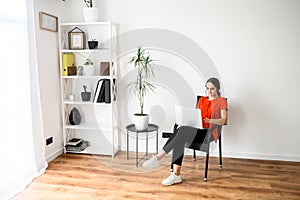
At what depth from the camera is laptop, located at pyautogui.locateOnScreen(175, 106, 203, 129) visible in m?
2.80

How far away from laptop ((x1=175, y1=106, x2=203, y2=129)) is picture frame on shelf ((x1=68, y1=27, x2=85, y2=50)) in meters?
1.60

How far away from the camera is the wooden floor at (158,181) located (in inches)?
98.1

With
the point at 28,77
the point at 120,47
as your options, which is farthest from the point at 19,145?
the point at 120,47

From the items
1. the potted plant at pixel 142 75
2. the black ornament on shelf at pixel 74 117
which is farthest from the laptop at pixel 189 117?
the black ornament on shelf at pixel 74 117

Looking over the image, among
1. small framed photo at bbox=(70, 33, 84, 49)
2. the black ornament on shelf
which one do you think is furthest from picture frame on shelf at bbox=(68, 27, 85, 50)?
the black ornament on shelf

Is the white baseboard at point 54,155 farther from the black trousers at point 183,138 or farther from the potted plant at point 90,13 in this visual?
the potted plant at point 90,13

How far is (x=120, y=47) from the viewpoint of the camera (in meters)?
3.52

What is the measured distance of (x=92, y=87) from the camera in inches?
143

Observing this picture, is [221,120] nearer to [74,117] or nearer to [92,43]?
[92,43]

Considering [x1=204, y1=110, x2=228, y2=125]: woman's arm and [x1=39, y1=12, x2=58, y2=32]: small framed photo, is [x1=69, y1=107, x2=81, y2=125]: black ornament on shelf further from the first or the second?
[x1=204, y1=110, x2=228, y2=125]: woman's arm

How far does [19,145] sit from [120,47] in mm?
1727

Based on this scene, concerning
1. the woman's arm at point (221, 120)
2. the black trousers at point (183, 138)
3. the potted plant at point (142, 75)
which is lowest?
the black trousers at point (183, 138)

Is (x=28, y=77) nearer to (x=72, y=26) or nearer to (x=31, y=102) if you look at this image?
(x=31, y=102)

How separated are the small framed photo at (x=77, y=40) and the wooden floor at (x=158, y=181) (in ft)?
4.86
